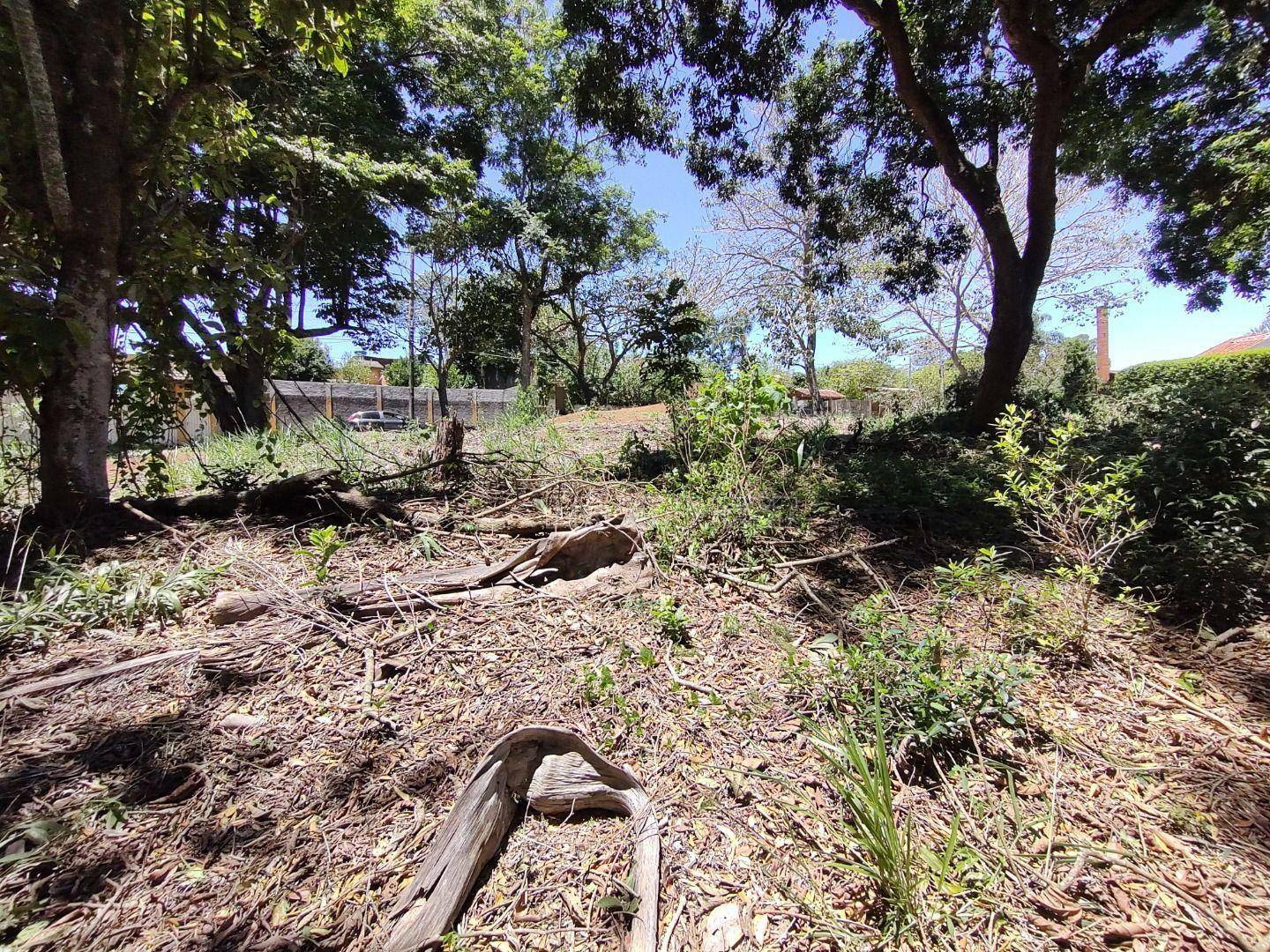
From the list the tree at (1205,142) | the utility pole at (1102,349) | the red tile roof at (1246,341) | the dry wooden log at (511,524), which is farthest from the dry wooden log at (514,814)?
the red tile roof at (1246,341)

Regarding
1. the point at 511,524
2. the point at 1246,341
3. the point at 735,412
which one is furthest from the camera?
the point at 1246,341

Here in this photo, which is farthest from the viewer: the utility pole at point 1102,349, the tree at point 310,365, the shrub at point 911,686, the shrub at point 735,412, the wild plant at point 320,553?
the utility pole at point 1102,349

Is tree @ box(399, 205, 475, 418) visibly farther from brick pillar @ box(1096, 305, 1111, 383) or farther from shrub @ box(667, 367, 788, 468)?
brick pillar @ box(1096, 305, 1111, 383)

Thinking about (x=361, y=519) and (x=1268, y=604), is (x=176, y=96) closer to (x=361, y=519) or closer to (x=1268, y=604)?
(x=361, y=519)

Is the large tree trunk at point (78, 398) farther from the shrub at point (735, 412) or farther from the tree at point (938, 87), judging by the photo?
→ the tree at point (938, 87)

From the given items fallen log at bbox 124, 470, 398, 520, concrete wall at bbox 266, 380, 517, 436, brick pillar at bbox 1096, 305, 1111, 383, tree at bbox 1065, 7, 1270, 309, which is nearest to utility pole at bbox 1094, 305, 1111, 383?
brick pillar at bbox 1096, 305, 1111, 383

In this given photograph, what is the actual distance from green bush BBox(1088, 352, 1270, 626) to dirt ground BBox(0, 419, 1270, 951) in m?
0.25

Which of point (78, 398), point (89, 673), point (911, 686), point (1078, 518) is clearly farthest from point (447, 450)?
point (1078, 518)

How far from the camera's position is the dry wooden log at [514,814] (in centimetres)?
128

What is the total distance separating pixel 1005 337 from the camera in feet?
22.2

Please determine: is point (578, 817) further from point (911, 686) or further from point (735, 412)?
point (735, 412)

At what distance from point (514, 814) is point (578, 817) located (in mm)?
188

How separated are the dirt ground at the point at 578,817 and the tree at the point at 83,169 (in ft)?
4.59

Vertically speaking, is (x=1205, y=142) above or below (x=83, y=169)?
above
